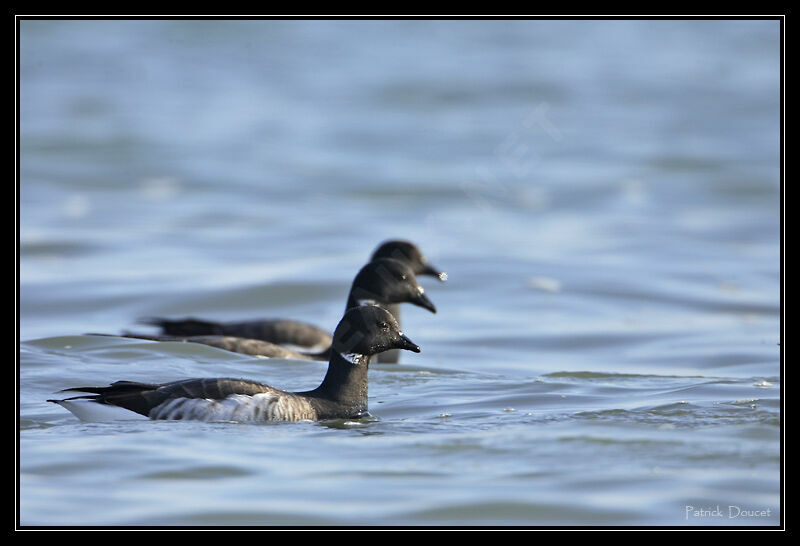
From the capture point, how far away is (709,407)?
8609 millimetres

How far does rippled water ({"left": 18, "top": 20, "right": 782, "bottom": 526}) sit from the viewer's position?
709 cm

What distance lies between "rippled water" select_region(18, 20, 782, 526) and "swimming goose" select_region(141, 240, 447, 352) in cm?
85

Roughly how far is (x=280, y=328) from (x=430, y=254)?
5.17 m

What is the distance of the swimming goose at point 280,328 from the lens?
11.8 m

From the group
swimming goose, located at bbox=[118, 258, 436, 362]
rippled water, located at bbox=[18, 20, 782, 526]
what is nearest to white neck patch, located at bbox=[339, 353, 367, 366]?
rippled water, located at bbox=[18, 20, 782, 526]

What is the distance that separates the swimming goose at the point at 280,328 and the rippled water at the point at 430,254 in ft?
2.78

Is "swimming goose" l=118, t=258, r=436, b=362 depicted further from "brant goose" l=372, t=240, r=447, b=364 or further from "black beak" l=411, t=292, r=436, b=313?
"brant goose" l=372, t=240, r=447, b=364

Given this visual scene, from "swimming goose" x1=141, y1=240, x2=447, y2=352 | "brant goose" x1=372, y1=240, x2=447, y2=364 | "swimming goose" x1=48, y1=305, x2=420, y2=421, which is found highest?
"brant goose" x1=372, y1=240, x2=447, y2=364

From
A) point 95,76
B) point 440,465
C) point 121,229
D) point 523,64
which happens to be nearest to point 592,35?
point 523,64

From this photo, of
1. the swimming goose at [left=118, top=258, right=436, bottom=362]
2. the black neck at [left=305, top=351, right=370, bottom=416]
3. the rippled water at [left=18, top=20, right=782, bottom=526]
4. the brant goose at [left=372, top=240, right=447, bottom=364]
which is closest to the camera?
the rippled water at [left=18, top=20, right=782, bottom=526]

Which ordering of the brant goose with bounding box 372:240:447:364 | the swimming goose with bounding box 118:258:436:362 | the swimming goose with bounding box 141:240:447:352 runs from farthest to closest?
the brant goose with bounding box 372:240:447:364
the swimming goose with bounding box 141:240:447:352
the swimming goose with bounding box 118:258:436:362

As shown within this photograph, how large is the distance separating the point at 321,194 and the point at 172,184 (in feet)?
8.86
